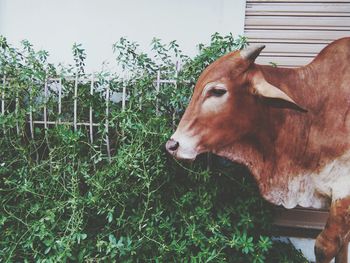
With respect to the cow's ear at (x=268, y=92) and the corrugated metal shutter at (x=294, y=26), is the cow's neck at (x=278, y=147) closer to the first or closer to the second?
the cow's ear at (x=268, y=92)

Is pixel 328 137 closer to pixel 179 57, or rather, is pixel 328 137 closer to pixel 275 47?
pixel 275 47

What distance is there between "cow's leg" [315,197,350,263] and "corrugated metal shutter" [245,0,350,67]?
1224mm

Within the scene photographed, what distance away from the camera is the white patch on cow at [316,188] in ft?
7.66

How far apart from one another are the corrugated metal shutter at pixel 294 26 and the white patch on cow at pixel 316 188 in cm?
105

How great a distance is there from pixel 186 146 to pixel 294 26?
140cm

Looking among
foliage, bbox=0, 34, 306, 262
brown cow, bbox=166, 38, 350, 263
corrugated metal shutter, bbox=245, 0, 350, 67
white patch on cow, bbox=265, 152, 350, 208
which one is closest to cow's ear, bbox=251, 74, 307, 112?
brown cow, bbox=166, 38, 350, 263

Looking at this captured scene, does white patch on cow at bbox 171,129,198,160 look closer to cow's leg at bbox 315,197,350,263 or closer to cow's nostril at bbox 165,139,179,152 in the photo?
cow's nostril at bbox 165,139,179,152

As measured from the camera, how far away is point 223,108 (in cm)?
233

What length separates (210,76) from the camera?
2.37 m

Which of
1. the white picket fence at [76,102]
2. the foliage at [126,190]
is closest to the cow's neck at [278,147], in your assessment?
the foliage at [126,190]

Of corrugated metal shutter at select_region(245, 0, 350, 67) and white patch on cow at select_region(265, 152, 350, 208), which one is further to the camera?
corrugated metal shutter at select_region(245, 0, 350, 67)

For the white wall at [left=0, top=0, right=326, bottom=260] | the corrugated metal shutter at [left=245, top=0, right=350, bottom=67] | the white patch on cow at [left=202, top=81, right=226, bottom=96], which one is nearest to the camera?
the white patch on cow at [left=202, top=81, right=226, bottom=96]

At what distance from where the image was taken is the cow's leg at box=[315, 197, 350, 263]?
7.53 ft

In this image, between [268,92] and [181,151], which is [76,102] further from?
[268,92]
